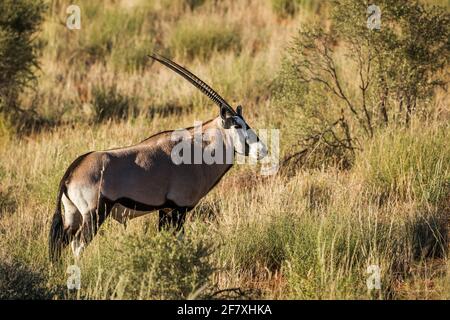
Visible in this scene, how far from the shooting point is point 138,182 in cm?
632

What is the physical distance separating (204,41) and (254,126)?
15.2 feet

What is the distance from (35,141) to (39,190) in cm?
289

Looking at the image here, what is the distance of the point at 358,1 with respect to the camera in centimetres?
898

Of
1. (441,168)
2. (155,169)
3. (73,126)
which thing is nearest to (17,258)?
(155,169)

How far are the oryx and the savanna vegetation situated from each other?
197 millimetres

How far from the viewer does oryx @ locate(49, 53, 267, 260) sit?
20.2ft

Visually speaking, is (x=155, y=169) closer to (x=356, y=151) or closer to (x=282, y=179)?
(x=282, y=179)
